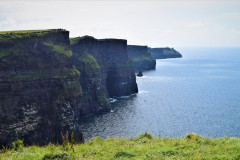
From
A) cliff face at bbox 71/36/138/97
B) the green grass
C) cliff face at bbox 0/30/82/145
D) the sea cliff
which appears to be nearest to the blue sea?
cliff face at bbox 71/36/138/97

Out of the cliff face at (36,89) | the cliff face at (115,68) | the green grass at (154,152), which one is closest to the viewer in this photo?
the green grass at (154,152)

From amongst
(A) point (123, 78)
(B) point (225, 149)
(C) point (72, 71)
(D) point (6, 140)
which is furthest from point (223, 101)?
(B) point (225, 149)

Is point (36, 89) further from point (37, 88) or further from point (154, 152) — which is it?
point (154, 152)

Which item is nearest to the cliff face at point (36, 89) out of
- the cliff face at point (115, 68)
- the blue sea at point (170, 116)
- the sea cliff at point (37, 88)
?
the sea cliff at point (37, 88)

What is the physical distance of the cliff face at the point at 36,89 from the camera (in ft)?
177

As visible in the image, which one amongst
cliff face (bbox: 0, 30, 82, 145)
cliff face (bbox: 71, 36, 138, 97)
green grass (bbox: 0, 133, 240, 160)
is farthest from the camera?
cliff face (bbox: 71, 36, 138, 97)

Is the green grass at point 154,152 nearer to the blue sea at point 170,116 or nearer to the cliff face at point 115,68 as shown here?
the blue sea at point 170,116

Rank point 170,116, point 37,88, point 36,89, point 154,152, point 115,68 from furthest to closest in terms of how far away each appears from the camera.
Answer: point 115,68
point 170,116
point 37,88
point 36,89
point 154,152

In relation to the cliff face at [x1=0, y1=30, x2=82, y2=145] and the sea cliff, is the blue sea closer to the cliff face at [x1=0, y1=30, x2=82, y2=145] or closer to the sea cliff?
the sea cliff

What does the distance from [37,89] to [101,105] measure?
144ft

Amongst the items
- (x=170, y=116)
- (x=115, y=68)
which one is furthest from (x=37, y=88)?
(x=115, y=68)

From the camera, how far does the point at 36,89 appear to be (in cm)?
5941

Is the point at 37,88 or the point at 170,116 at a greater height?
the point at 37,88

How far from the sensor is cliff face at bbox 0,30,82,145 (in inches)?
2127
